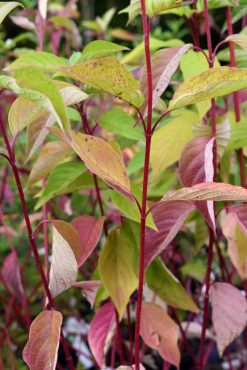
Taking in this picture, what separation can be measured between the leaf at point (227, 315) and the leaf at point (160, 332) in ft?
0.22

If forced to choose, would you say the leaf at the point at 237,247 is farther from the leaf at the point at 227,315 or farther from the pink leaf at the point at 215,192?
the pink leaf at the point at 215,192

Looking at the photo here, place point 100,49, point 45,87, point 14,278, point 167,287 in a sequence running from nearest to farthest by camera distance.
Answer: point 45,87 → point 100,49 → point 167,287 → point 14,278

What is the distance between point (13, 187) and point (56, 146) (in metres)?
1.31

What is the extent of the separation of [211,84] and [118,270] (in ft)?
1.06

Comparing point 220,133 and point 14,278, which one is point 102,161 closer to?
point 220,133

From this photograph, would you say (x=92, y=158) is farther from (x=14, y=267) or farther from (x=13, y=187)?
(x=13, y=187)

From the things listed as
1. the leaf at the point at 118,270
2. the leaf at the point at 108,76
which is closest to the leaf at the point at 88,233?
the leaf at the point at 118,270

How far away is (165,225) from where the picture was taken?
66cm

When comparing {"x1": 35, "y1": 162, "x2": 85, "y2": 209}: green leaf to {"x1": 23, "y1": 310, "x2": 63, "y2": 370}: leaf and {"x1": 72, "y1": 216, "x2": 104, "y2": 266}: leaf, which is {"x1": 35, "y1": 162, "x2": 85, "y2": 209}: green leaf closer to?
{"x1": 72, "y1": 216, "x2": 104, "y2": 266}: leaf

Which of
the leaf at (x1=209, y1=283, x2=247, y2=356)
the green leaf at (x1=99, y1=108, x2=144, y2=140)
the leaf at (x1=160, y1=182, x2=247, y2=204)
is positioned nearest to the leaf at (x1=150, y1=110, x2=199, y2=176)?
the green leaf at (x1=99, y1=108, x2=144, y2=140)

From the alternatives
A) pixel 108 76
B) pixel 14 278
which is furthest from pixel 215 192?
pixel 14 278

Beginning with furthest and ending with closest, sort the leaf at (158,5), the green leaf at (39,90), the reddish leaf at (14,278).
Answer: the reddish leaf at (14,278) → the leaf at (158,5) → the green leaf at (39,90)

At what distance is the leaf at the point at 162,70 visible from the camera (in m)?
0.51

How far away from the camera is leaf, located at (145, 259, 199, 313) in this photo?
2.33ft
